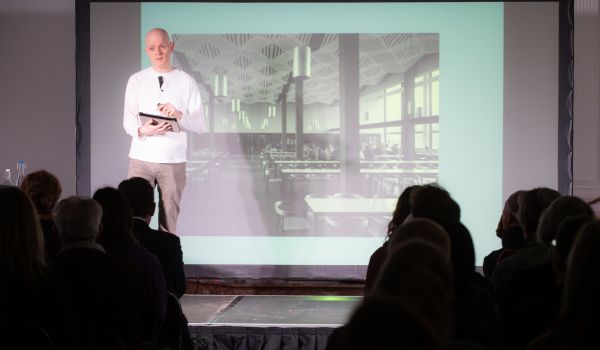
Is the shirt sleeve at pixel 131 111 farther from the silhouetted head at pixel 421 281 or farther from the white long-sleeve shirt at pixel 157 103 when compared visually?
the silhouetted head at pixel 421 281

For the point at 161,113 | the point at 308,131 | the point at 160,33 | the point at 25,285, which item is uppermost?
the point at 160,33

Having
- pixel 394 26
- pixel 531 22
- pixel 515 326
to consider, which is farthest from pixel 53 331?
pixel 531 22

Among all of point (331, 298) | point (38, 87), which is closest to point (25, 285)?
point (331, 298)

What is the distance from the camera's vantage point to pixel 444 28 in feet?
19.7

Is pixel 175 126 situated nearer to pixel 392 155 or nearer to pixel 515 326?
pixel 392 155

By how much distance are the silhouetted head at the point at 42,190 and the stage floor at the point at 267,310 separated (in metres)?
1.35

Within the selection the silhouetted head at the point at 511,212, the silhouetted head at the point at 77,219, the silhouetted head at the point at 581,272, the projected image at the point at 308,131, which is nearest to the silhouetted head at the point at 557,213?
the silhouetted head at the point at 511,212

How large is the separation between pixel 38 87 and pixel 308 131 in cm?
242

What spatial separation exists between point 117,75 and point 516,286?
4132 millimetres

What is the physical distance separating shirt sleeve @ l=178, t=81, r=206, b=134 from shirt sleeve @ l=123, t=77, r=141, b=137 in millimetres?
346

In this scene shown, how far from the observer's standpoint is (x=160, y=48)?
19.6 ft

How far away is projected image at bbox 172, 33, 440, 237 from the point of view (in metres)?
6.04

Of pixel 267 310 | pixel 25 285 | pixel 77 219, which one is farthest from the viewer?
pixel 267 310

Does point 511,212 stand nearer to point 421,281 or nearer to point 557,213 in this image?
point 557,213
